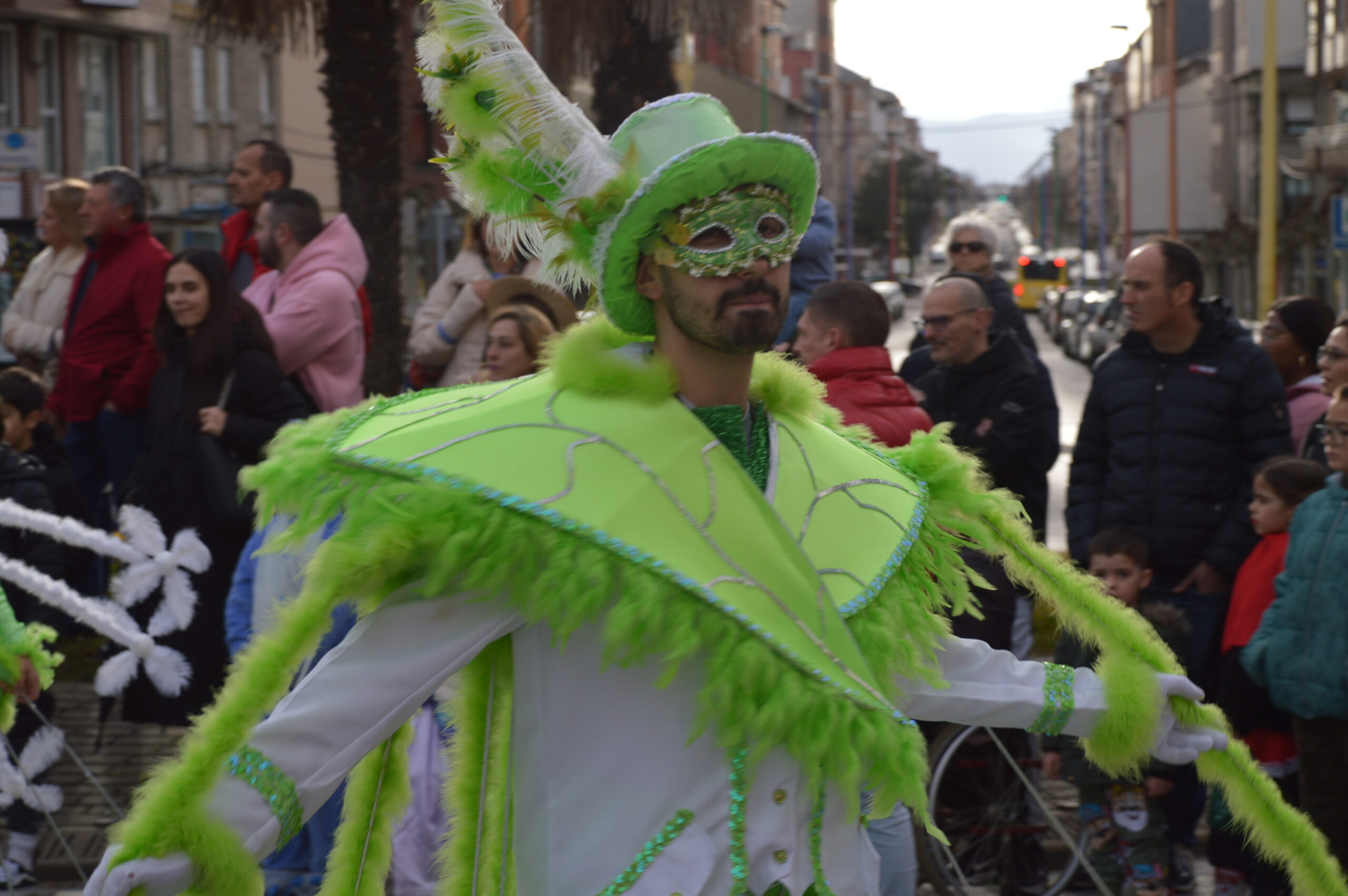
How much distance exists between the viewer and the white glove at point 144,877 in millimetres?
1957

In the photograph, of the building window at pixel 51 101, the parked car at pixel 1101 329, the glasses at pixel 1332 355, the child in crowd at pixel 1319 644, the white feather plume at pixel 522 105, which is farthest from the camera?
the parked car at pixel 1101 329

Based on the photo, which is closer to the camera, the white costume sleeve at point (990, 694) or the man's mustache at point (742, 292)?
the man's mustache at point (742, 292)

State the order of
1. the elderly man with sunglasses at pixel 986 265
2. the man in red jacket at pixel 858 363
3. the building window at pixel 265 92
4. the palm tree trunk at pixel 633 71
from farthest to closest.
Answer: the building window at pixel 265 92 → the palm tree trunk at pixel 633 71 → the elderly man with sunglasses at pixel 986 265 → the man in red jacket at pixel 858 363

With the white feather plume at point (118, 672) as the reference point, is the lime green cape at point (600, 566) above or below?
above

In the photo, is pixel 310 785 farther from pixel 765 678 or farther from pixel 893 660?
pixel 893 660

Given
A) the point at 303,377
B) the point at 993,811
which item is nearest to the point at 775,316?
the point at 993,811

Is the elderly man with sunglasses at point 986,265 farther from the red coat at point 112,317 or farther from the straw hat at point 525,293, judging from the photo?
the red coat at point 112,317

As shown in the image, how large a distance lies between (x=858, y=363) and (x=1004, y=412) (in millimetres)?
826

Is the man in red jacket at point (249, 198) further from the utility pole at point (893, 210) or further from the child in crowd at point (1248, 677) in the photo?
the utility pole at point (893, 210)

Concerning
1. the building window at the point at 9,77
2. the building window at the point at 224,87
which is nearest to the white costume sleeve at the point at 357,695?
the building window at the point at 9,77

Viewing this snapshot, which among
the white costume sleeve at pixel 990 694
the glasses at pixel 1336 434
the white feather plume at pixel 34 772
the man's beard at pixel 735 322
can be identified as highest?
the man's beard at pixel 735 322

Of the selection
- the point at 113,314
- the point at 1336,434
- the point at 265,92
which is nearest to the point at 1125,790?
the point at 1336,434

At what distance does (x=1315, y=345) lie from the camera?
6258 mm

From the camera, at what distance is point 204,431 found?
18.7ft
